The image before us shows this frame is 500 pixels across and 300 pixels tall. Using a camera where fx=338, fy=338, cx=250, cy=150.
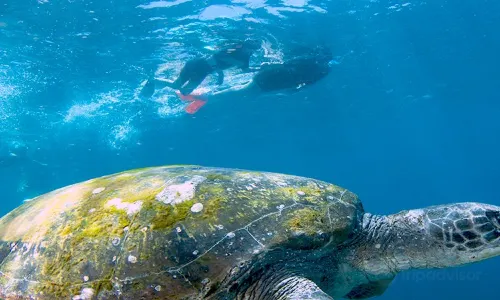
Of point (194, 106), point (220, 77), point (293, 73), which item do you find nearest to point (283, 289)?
point (293, 73)

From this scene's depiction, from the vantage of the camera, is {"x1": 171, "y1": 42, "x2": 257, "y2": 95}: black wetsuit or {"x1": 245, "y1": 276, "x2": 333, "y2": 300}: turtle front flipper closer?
{"x1": 245, "y1": 276, "x2": 333, "y2": 300}: turtle front flipper

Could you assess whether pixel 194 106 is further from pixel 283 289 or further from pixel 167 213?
pixel 283 289

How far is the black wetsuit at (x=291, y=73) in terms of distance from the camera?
17.4 meters

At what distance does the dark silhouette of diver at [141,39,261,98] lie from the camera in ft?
51.5

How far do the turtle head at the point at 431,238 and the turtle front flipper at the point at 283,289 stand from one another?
2.59ft

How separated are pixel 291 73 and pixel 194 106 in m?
7.92

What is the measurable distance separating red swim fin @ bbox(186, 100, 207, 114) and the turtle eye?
67.6 ft

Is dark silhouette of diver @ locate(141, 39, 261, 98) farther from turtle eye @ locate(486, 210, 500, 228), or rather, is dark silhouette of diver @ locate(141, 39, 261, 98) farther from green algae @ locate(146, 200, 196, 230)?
turtle eye @ locate(486, 210, 500, 228)

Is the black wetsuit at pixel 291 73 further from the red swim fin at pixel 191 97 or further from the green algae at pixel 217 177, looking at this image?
the green algae at pixel 217 177

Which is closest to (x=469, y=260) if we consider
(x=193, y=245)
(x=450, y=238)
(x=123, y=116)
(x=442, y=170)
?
(x=450, y=238)

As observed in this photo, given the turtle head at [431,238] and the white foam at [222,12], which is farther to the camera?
the white foam at [222,12]

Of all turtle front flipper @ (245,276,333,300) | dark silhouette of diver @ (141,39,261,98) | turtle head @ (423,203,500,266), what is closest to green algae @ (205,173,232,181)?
turtle front flipper @ (245,276,333,300)

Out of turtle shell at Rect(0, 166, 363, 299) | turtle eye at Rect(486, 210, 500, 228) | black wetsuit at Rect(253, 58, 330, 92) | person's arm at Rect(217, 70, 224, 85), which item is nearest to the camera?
turtle shell at Rect(0, 166, 363, 299)

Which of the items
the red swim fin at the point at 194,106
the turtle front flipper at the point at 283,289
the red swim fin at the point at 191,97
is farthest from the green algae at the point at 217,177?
the red swim fin at the point at 194,106
